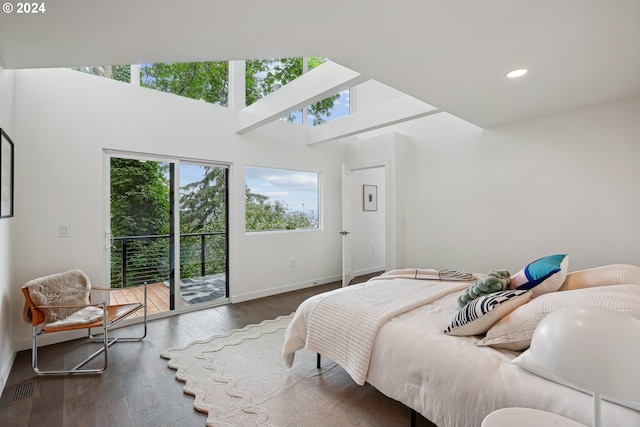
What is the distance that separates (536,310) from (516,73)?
1680mm

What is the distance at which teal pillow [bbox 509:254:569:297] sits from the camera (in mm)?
1796

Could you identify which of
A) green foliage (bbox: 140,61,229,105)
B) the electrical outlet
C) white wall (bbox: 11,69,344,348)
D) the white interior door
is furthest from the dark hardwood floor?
green foliage (bbox: 140,61,229,105)

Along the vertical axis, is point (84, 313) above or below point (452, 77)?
below

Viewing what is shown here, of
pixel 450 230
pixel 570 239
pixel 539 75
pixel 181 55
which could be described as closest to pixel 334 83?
pixel 181 55

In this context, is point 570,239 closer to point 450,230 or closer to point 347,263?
point 450,230

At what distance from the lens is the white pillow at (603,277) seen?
1.72 meters

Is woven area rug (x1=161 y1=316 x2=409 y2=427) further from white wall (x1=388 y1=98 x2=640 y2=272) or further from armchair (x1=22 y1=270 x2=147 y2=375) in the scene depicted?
white wall (x1=388 y1=98 x2=640 y2=272)

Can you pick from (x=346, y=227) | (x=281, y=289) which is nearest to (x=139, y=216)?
(x=281, y=289)

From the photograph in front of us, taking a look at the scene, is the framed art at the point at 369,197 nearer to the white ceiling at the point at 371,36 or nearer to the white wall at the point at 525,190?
the white wall at the point at 525,190

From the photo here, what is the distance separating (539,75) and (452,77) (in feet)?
2.09

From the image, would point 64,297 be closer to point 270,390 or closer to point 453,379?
point 270,390

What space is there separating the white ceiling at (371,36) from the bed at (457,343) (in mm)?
1374

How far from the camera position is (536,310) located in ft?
4.78

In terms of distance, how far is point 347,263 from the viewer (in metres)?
4.55
